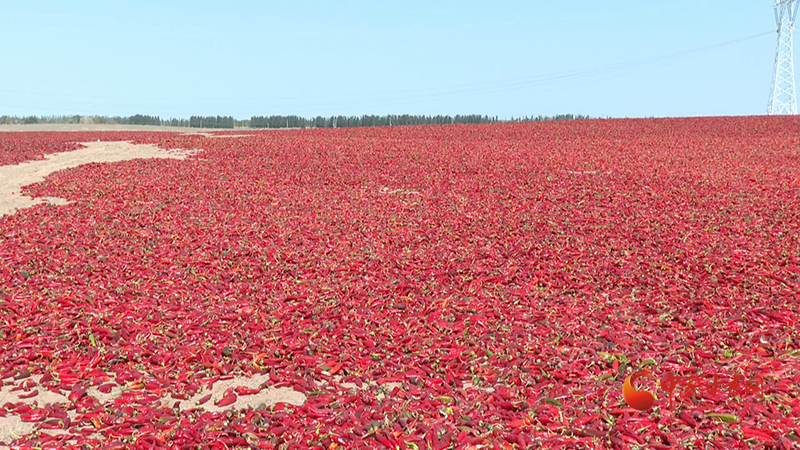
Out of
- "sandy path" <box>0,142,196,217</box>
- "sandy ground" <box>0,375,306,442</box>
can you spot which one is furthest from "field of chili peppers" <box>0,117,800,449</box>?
"sandy path" <box>0,142,196,217</box>

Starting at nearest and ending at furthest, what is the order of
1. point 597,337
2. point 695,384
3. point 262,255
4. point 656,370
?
point 695,384 < point 656,370 < point 597,337 < point 262,255

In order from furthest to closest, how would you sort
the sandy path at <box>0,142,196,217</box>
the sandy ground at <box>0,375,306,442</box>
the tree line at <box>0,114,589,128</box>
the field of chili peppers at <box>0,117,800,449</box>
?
the tree line at <box>0,114,589,128</box>
the sandy path at <box>0,142,196,217</box>
the sandy ground at <box>0,375,306,442</box>
the field of chili peppers at <box>0,117,800,449</box>

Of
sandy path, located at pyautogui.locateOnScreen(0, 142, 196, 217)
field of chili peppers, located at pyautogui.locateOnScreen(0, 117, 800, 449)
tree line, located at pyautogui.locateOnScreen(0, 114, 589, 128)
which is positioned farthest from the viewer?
tree line, located at pyautogui.locateOnScreen(0, 114, 589, 128)

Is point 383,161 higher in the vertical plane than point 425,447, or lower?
higher

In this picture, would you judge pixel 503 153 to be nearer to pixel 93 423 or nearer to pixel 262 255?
pixel 262 255

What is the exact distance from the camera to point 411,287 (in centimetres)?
902

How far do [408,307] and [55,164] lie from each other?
16.9 m

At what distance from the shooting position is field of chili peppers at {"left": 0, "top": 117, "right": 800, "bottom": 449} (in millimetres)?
5543

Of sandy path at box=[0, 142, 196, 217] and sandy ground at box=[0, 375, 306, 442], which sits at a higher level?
sandy path at box=[0, 142, 196, 217]

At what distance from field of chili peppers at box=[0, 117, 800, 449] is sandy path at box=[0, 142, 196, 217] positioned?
2.57ft

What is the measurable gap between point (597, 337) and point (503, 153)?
15.7 m

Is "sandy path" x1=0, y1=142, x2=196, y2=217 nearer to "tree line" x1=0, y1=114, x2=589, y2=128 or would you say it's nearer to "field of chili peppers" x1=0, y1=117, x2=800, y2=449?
"field of chili peppers" x1=0, y1=117, x2=800, y2=449

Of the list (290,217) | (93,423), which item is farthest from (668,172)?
(93,423)

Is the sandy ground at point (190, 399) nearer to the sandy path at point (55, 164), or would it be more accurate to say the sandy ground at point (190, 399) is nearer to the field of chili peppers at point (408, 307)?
the field of chili peppers at point (408, 307)
